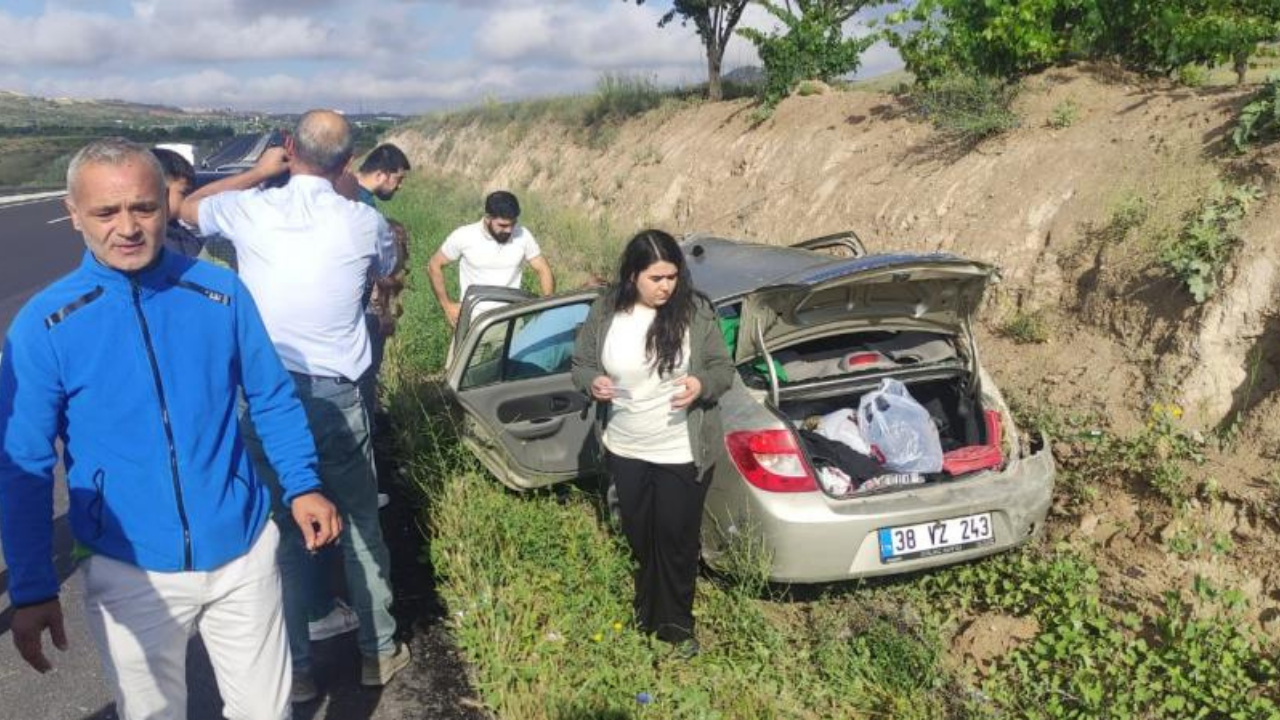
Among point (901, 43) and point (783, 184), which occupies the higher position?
point (901, 43)

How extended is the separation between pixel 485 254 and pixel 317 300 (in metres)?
3.03

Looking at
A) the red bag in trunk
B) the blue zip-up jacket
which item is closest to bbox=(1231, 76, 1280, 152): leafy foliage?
the red bag in trunk

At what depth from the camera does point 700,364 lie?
3473 mm

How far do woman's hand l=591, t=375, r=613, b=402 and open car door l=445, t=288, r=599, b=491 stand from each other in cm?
112

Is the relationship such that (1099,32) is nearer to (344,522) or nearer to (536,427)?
(536,427)

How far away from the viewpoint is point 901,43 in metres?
10.3

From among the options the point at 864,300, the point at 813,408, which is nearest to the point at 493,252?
the point at 813,408

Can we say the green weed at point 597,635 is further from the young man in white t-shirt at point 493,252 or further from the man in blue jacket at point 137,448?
the young man in white t-shirt at point 493,252

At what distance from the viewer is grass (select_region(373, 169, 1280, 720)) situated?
3.20 m

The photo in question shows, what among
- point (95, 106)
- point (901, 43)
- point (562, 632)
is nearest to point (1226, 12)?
point (901, 43)

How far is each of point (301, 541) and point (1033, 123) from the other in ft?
23.1

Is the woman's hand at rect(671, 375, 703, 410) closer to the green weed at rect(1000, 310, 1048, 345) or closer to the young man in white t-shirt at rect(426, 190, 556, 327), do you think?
the young man in white t-shirt at rect(426, 190, 556, 327)

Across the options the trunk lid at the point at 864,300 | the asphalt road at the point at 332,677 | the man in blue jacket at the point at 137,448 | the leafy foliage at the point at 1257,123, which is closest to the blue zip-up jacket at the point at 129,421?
the man in blue jacket at the point at 137,448

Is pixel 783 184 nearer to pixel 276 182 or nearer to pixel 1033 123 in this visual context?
pixel 1033 123
